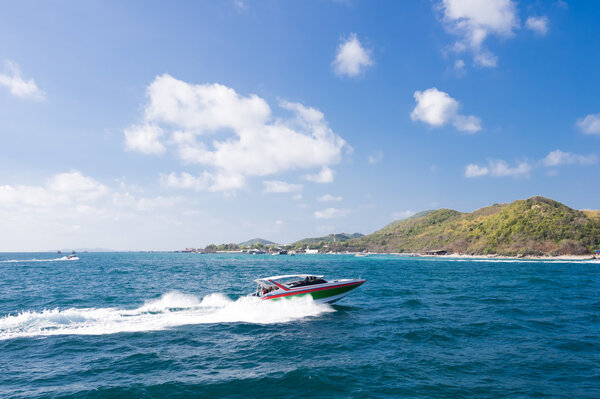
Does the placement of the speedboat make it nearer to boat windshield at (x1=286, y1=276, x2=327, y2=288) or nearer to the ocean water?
boat windshield at (x1=286, y1=276, x2=327, y2=288)

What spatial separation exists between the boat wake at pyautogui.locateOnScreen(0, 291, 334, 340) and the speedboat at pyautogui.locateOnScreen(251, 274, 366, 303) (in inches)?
20.0

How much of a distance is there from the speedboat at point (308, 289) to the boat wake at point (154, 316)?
51cm

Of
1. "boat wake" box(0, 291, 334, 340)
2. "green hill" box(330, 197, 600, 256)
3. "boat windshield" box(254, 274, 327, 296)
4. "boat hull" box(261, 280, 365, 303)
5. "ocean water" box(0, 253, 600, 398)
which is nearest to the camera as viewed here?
"ocean water" box(0, 253, 600, 398)

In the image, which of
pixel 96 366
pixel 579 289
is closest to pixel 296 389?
pixel 96 366

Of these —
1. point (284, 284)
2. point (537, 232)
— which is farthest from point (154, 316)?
point (537, 232)

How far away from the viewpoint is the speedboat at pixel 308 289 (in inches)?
1013

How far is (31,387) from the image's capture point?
11945mm

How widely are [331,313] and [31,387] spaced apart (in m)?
18.7

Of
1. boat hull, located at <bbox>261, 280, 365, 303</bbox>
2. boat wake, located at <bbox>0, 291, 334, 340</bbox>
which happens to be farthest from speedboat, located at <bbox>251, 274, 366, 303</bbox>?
boat wake, located at <bbox>0, 291, 334, 340</bbox>

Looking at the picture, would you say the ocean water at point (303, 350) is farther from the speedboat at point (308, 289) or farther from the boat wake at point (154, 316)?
the speedboat at point (308, 289)

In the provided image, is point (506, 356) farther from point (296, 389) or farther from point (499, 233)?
point (499, 233)

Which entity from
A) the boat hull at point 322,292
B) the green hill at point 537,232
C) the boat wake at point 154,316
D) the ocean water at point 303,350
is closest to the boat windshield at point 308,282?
the boat hull at point 322,292

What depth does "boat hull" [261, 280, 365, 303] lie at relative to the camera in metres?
25.6

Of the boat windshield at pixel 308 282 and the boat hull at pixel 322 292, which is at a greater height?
the boat windshield at pixel 308 282
